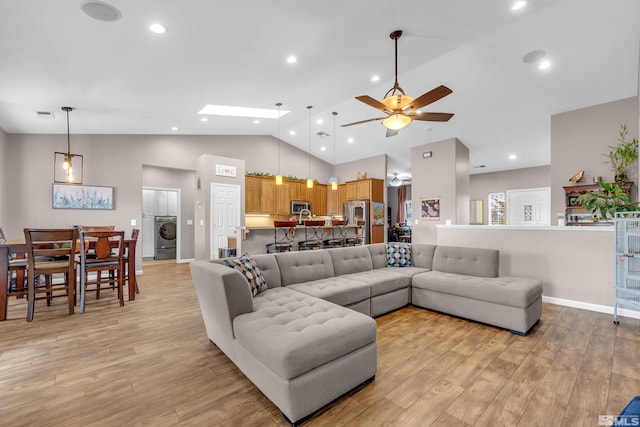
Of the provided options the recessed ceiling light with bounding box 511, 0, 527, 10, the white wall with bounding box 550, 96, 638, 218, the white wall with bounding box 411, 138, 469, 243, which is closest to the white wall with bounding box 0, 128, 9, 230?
the recessed ceiling light with bounding box 511, 0, 527, 10

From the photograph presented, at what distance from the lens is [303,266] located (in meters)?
3.36

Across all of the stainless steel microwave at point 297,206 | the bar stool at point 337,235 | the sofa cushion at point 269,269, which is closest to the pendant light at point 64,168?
the sofa cushion at point 269,269

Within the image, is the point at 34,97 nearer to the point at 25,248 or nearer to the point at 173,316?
the point at 25,248

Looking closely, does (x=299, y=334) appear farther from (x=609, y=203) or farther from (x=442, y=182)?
→ (x=442, y=182)

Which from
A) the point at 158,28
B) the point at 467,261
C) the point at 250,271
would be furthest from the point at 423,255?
the point at 158,28

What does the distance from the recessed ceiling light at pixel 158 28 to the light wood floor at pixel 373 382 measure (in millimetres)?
3054

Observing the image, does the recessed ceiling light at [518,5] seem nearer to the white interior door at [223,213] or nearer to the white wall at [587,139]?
the white wall at [587,139]

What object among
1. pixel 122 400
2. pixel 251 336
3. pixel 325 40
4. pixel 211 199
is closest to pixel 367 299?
pixel 251 336

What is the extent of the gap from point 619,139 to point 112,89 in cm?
787

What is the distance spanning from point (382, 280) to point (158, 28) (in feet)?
11.7

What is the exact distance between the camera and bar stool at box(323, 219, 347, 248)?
6406mm

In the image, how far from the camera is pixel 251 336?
1852 mm

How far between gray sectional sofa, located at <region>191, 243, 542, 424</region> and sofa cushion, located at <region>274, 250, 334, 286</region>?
12 millimetres

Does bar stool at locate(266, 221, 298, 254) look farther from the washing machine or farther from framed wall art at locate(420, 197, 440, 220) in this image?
the washing machine
